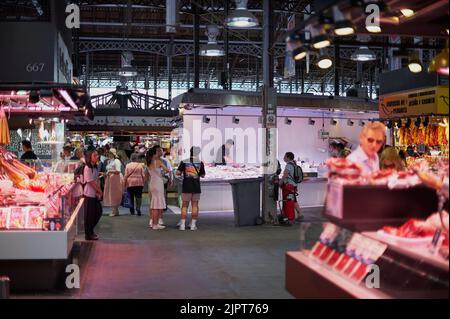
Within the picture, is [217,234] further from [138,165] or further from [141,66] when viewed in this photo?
[141,66]

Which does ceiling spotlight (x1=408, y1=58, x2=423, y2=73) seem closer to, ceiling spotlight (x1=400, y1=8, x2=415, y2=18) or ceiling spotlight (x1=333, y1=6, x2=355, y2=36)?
ceiling spotlight (x1=400, y1=8, x2=415, y2=18)

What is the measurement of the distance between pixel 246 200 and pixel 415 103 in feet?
12.6

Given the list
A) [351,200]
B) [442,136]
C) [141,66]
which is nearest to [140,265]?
[351,200]

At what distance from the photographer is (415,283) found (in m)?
4.24

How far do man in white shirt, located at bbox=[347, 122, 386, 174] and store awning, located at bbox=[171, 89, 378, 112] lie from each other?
423 inches

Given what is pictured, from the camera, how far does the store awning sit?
16.1 m

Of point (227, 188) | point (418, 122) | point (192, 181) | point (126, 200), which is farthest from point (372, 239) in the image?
point (126, 200)

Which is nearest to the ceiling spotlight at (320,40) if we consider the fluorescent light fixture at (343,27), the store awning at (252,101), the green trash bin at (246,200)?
the fluorescent light fixture at (343,27)

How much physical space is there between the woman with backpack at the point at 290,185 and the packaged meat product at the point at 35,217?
6766mm

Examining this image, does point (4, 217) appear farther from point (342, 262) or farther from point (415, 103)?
point (415, 103)

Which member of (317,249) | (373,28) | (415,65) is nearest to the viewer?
(317,249)

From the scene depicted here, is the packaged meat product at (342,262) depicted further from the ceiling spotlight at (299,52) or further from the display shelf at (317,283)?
the ceiling spotlight at (299,52)

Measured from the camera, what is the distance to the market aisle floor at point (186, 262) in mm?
7453

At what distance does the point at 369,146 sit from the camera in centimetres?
540
